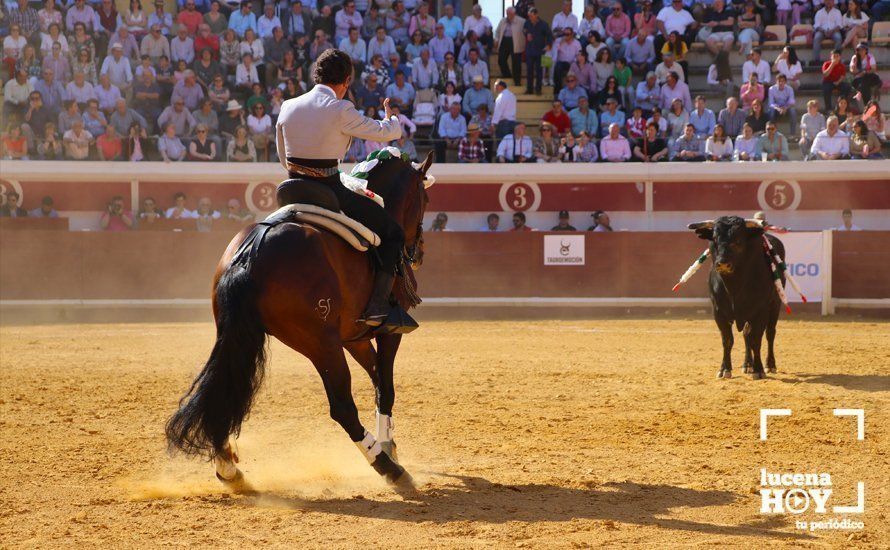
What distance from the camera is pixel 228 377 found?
16.3ft

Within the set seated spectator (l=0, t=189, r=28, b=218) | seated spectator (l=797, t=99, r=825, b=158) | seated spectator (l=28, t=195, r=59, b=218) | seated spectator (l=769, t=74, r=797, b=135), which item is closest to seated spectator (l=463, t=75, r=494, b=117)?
seated spectator (l=769, t=74, r=797, b=135)

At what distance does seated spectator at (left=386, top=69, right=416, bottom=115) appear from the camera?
674 inches

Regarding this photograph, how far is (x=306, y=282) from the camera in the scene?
195 inches

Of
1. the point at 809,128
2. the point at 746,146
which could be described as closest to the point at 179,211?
the point at 746,146

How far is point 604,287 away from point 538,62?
4527 mm

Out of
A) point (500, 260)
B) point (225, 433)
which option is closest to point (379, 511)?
point (225, 433)

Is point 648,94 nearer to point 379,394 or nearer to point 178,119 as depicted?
point 178,119

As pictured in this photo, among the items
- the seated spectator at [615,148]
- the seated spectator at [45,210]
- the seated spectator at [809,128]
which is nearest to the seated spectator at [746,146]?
the seated spectator at [809,128]

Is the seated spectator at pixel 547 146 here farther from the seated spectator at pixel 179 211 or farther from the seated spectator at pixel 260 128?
the seated spectator at pixel 179 211

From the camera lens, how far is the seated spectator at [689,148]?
16656 millimetres

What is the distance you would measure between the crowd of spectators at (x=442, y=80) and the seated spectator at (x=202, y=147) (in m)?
0.03

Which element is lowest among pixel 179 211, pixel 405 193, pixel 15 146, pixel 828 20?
A: pixel 179 211

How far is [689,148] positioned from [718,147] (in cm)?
45

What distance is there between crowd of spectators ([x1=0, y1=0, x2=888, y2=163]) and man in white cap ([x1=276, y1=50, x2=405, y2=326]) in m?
10.7
